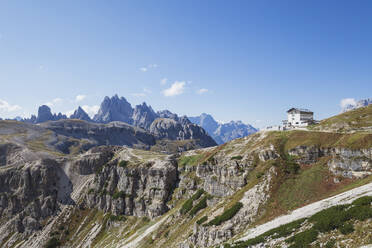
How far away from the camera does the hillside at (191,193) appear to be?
5035cm

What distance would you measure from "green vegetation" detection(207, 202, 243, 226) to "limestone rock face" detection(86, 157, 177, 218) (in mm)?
52417

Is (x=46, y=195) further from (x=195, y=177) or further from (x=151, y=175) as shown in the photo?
(x=195, y=177)

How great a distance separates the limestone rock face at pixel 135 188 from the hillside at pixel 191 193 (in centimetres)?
53

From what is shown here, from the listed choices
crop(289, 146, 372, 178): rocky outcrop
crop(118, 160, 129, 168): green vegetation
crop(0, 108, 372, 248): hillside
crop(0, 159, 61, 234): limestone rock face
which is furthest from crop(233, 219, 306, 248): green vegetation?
crop(0, 159, 61, 234): limestone rock face

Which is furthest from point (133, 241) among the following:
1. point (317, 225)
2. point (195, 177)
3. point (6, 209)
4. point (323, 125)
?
point (6, 209)

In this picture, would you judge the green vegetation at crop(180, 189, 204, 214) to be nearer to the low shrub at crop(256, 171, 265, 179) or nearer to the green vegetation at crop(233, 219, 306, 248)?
A: the low shrub at crop(256, 171, 265, 179)

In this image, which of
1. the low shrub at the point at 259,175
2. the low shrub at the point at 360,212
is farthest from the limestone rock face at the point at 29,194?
the low shrub at the point at 360,212

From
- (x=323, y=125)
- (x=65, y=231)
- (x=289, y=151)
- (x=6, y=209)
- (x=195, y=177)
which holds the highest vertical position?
(x=323, y=125)

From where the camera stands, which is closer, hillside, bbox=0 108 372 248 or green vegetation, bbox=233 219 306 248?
green vegetation, bbox=233 219 306 248

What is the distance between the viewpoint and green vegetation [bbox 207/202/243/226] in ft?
183

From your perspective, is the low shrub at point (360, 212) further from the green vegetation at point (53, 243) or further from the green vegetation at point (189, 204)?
the green vegetation at point (53, 243)

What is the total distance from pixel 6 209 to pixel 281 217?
172 m

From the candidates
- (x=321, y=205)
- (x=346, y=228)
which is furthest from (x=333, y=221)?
(x=321, y=205)

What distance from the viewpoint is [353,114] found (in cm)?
8581
